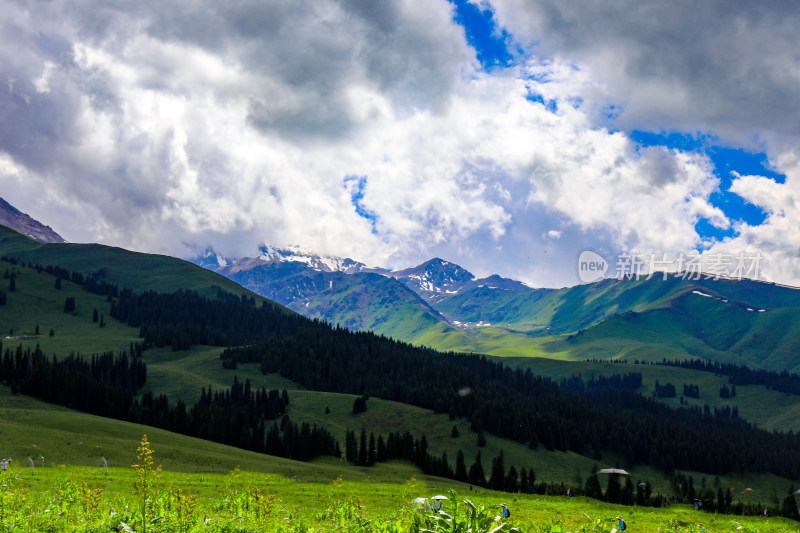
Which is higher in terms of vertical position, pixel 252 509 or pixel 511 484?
pixel 252 509

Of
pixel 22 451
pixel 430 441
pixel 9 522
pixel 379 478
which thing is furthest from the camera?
pixel 430 441

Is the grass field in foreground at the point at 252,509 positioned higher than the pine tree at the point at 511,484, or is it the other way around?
the grass field in foreground at the point at 252,509

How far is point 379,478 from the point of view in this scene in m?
101

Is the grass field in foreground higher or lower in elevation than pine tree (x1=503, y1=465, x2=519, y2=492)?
higher

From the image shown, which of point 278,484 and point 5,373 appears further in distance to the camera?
point 5,373

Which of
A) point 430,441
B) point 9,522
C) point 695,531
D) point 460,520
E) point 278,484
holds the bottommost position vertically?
point 430,441

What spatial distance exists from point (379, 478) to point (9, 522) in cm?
9288

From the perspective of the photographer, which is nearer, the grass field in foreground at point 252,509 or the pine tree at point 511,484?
the grass field in foreground at point 252,509

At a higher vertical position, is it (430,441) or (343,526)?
(343,526)

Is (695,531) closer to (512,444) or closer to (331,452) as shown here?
(331,452)

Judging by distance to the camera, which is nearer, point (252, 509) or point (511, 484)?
point (252, 509)

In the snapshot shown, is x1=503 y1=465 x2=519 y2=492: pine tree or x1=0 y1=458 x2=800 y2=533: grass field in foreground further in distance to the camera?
x1=503 y1=465 x2=519 y2=492: pine tree

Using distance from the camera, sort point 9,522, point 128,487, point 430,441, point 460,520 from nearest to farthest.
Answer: point 460,520 < point 9,522 < point 128,487 < point 430,441

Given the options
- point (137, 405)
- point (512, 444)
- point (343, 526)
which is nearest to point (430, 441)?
point (512, 444)
